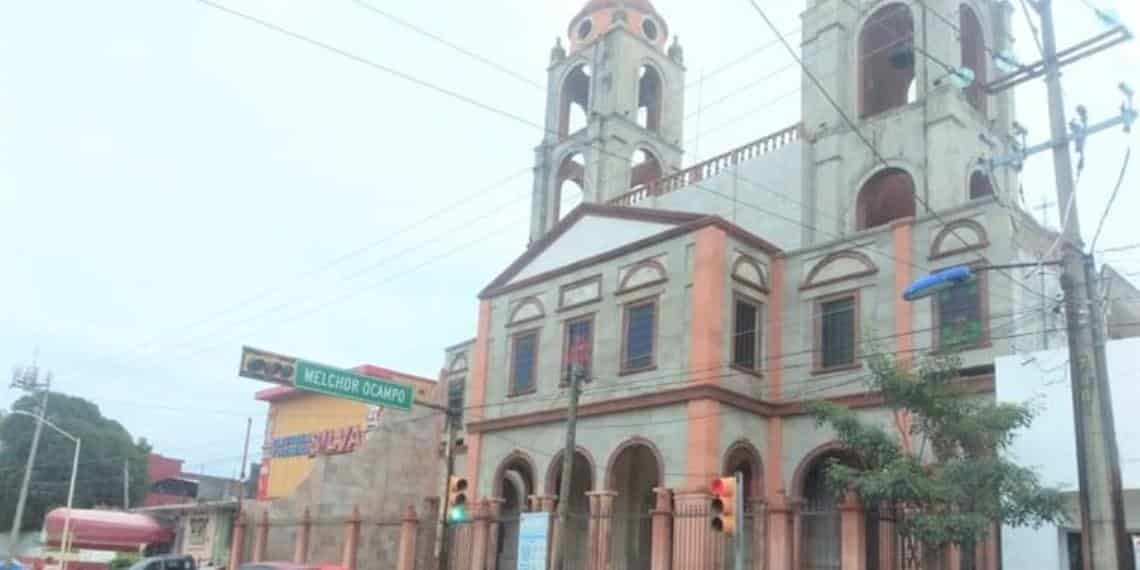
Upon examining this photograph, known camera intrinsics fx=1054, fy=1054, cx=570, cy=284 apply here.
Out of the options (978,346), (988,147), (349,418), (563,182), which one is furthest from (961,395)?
(349,418)

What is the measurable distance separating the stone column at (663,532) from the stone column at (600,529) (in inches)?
52.6

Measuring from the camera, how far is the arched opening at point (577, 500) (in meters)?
27.5

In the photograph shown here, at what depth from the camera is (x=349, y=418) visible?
45.8m

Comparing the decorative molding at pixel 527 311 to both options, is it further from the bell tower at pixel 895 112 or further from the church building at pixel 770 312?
the bell tower at pixel 895 112

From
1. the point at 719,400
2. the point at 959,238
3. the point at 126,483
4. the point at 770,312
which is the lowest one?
the point at 126,483

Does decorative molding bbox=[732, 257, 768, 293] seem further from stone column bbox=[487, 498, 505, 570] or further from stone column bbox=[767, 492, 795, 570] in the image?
stone column bbox=[487, 498, 505, 570]

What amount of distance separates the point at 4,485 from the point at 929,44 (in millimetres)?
57176

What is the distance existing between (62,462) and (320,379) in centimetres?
5111

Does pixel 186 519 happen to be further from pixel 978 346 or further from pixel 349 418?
pixel 978 346

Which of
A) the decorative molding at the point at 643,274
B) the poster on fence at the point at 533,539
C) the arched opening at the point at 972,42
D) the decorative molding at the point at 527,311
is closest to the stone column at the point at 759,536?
the poster on fence at the point at 533,539

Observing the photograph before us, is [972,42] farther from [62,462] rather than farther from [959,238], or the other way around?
[62,462]

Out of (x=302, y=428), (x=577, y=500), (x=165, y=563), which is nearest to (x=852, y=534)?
(x=577, y=500)

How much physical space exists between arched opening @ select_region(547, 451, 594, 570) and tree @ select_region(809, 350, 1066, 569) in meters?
9.76

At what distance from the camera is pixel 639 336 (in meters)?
26.8
